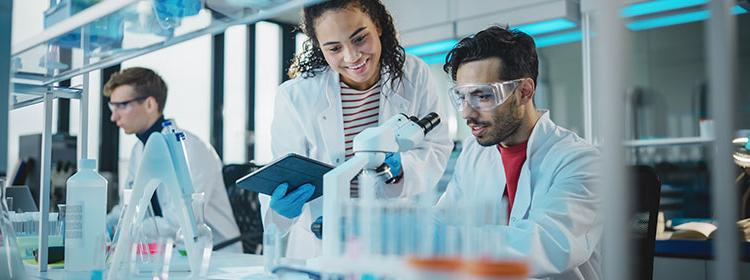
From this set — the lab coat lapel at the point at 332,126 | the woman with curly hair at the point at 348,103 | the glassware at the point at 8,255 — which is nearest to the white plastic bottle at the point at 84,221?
the glassware at the point at 8,255

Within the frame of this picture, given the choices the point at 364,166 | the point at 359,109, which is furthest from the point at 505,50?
the point at 364,166

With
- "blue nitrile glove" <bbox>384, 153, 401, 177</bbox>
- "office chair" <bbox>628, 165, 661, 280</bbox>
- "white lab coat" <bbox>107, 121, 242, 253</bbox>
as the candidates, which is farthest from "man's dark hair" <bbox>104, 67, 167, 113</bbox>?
"office chair" <bbox>628, 165, 661, 280</bbox>

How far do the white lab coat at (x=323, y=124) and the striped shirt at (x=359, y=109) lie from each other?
1.2 inches

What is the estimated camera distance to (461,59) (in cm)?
213

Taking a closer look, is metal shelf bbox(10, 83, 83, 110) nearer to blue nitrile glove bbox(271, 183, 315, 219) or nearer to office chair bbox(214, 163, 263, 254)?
blue nitrile glove bbox(271, 183, 315, 219)

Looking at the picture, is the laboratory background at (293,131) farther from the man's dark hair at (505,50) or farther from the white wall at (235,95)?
→ the man's dark hair at (505,50)

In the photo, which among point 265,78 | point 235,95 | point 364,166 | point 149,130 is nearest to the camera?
point 364,166

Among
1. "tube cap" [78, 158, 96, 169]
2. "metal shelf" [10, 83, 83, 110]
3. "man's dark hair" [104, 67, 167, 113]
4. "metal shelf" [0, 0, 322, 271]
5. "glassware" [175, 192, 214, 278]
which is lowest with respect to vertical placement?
"glassware" [175, 192, 214, 278]

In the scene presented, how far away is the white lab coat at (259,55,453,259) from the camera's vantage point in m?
2.38

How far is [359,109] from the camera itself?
2457 millimetres

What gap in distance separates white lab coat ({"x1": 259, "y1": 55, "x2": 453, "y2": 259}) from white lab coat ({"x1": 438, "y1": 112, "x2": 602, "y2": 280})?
0.91 feet

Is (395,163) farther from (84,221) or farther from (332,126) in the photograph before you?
(84,221)

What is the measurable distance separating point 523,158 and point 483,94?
0.25 metres

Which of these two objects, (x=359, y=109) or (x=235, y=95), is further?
(x=235, y=95)
